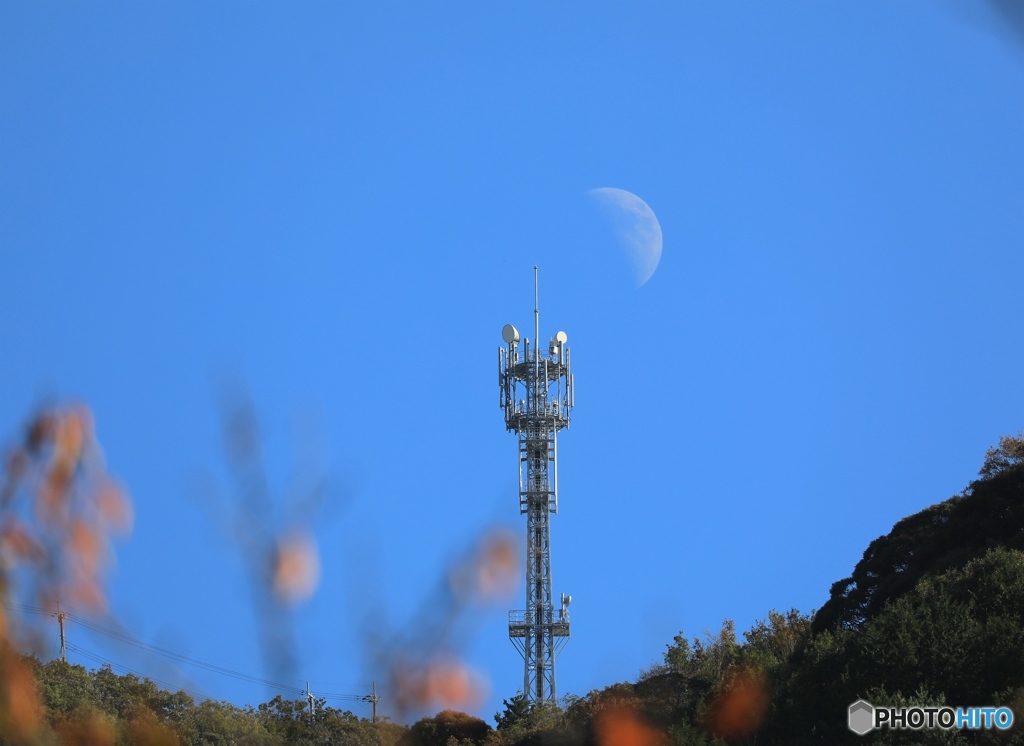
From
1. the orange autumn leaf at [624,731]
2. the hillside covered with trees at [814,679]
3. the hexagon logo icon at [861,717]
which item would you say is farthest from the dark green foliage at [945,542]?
the hexagon logo icon at [861,717]

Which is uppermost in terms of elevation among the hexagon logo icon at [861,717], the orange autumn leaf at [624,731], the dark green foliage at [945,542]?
the dark green foliage at [945,542]

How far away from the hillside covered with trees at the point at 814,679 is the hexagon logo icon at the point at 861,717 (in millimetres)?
182

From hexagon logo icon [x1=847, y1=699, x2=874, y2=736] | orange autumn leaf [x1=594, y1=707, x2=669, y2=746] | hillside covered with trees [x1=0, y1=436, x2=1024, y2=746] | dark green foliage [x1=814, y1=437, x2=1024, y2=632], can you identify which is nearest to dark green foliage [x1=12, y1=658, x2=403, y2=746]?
hillside covered with trees [x1=0, y1=436, x2=1024, y2=746]

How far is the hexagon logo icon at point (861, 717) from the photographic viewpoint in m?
23.3

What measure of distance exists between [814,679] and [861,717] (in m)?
3.39

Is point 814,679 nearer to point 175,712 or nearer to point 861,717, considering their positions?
point 861,717

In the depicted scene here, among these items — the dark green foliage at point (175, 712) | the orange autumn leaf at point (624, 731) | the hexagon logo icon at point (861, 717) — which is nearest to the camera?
the hexagon logo icon at point (861, 717)

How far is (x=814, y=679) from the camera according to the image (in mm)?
27250

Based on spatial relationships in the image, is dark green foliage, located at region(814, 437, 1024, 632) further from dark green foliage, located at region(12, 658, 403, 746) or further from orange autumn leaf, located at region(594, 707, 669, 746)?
dark green foliage, located at region(12, 658, 403, 746)

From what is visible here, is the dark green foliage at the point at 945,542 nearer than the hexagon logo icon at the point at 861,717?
No

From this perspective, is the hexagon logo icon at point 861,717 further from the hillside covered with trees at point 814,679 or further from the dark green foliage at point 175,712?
the dark green foliage at point 175,712

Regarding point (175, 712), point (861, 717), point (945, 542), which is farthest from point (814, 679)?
point (175, 712)

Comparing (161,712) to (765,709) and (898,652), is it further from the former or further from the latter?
(898,652)

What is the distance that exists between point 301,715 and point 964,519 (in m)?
18.2
